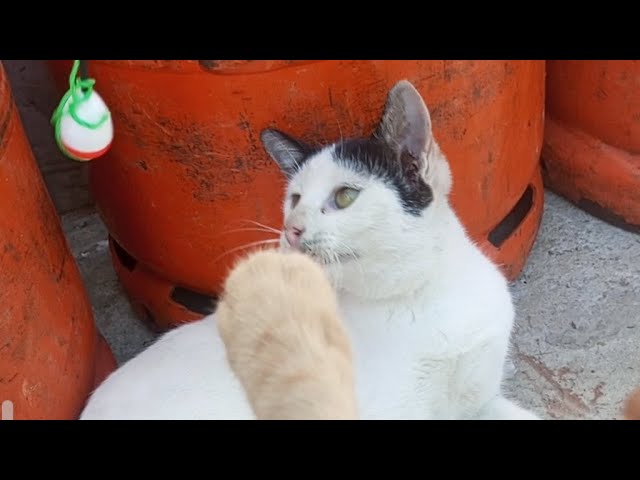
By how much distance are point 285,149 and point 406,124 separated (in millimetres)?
207

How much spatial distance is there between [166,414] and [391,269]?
40cm

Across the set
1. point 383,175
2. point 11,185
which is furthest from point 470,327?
point 11,185

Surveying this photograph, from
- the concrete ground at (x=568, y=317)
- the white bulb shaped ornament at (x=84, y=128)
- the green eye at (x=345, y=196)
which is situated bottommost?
the concrete ground at (x=568, y=317)

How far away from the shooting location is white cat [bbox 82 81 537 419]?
1137 millimetres

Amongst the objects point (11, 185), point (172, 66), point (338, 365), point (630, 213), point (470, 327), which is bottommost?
point (630, 213)

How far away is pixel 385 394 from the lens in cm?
118

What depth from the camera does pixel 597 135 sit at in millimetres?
1801

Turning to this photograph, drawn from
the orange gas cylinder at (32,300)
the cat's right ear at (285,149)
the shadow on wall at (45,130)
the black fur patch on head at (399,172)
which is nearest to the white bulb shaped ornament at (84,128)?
the orange gas cylinder at (32,300)

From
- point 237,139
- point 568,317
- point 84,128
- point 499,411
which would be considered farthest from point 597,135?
point 84,128

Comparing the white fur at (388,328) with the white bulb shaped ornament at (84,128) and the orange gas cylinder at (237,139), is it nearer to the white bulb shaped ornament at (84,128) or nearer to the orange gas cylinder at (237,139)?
the orange gas cylinder at (237,139)

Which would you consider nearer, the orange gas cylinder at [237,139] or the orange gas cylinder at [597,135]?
the orange gas cylinder at [237,139]

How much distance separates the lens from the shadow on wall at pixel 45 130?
1986mm

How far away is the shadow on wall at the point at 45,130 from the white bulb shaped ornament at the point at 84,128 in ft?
2.79

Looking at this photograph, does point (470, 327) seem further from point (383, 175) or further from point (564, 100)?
point (564, 100)
